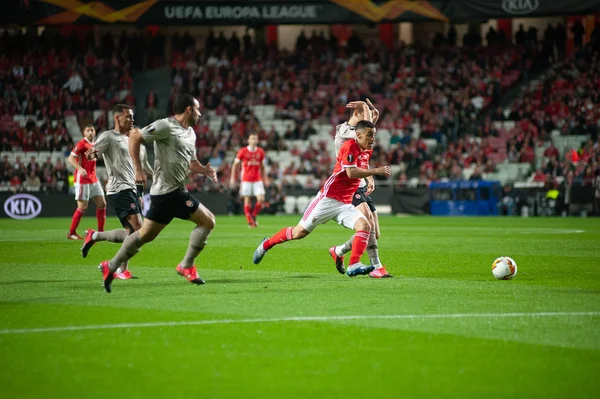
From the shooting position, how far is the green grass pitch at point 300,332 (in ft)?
17.8

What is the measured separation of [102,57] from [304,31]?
10.4 metres

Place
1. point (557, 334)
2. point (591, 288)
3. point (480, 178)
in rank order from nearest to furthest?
point (557, 334)
point (591, 288)
point (480, 178)

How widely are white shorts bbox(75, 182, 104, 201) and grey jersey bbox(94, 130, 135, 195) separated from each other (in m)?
5.53

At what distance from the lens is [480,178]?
3697 centimetres

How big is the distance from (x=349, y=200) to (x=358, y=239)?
0.74 m

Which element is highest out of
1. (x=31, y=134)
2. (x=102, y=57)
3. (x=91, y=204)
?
(x=102, y=57)

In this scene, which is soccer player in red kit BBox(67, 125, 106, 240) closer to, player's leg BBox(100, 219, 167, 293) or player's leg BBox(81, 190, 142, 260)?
player's leg BBox(81, 190, 142, 260)

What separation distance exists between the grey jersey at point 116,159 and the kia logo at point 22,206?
74.4 feet

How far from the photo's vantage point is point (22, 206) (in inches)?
1344

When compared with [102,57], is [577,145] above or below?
below

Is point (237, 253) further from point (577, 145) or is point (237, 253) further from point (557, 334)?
point (577, 145)

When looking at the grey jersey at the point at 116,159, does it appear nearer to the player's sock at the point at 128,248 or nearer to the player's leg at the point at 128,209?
the player's leg at the point at 128,209

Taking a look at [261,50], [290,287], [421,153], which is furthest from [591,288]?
[261,50]

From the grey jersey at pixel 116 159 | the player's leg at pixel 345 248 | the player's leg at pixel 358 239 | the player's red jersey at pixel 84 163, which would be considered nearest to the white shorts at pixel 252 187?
the player's red jersey at pixel 84 163
